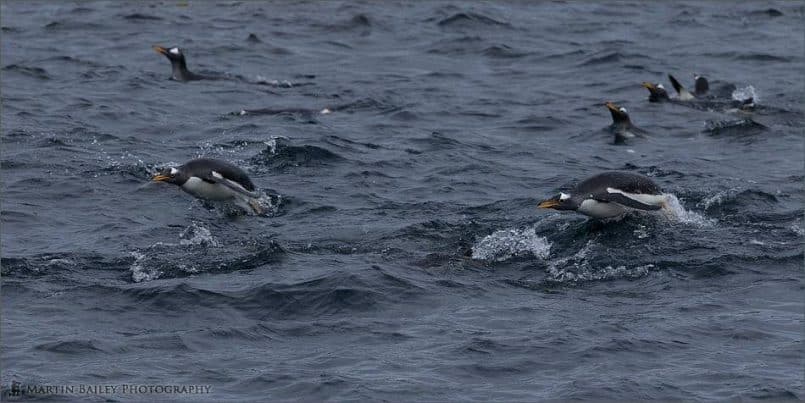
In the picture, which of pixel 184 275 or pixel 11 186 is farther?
pixel 11 186

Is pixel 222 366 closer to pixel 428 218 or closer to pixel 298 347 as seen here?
pixel 298 347

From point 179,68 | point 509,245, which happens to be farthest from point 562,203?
point 179,68

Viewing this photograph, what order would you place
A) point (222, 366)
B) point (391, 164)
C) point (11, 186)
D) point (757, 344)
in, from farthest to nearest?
1. point (391, 164)
2. point (11, 186)
3. point (757, 344)
4. point (222, 366)

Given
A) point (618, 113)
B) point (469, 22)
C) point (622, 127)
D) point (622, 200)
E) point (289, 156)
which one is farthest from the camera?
point (469, 22)

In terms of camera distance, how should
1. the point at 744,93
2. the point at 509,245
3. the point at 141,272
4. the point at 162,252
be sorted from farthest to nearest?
the point at 744,93 < the point at 509,245 < the point at 162,252 < the point at 141,272

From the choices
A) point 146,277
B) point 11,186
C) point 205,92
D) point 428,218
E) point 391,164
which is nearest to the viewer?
point 146,277

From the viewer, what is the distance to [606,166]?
15.8m

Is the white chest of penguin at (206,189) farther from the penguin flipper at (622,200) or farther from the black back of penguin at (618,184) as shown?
the penguin flipper at (622,200)

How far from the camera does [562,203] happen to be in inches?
490

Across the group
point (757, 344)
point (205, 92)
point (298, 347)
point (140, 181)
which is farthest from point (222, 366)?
point (205, 92)

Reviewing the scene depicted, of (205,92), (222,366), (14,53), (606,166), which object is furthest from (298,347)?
(14,53)

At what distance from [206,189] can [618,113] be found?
6.07 m

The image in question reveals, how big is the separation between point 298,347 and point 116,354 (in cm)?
124

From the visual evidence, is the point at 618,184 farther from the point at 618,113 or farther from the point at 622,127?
the point at 622,127
